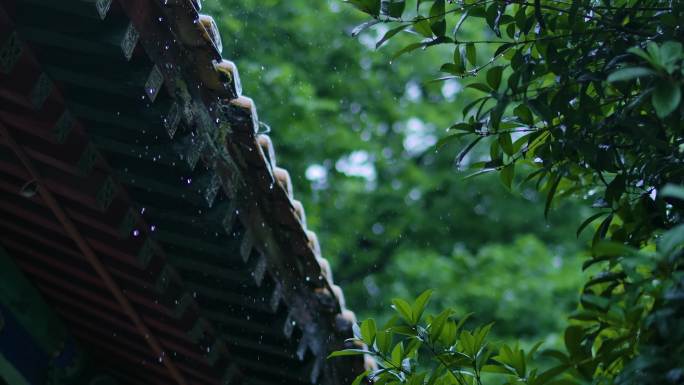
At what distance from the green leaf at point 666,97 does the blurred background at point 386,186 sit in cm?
646

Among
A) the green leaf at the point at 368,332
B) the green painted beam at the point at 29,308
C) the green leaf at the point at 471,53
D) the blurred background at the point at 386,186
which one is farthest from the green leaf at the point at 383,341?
the blurred background at the point at 386,186

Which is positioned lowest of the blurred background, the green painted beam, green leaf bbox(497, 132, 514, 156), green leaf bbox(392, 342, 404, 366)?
green leaf bbox(392, 342, 404, 366)

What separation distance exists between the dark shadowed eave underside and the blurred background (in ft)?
16.8

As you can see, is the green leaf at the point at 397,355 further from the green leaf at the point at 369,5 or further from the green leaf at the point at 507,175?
the green leaf at the point at 369,5

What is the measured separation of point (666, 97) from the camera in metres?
1.51

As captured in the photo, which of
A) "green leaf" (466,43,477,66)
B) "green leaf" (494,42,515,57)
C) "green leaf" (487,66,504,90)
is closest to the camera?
"green leaf" (487,66,504,90)

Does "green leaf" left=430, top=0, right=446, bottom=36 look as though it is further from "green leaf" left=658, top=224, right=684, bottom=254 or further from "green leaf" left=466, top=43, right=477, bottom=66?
"green leaf" left=658, top=224, right=684, bottom=254

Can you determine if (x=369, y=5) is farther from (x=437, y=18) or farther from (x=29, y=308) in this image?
(x=29, y=308)

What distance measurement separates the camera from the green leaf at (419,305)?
79.4 inches

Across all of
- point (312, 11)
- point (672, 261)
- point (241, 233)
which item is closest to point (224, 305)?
point (241, 233)

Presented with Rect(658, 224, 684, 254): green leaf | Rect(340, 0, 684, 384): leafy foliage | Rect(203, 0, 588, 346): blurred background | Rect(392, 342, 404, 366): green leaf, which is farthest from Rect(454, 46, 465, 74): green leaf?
Rect(203, 0, 588, 346): blurred background

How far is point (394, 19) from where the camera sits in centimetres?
208

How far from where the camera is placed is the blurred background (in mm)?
9430

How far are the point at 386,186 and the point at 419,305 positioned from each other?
9.26 meters
